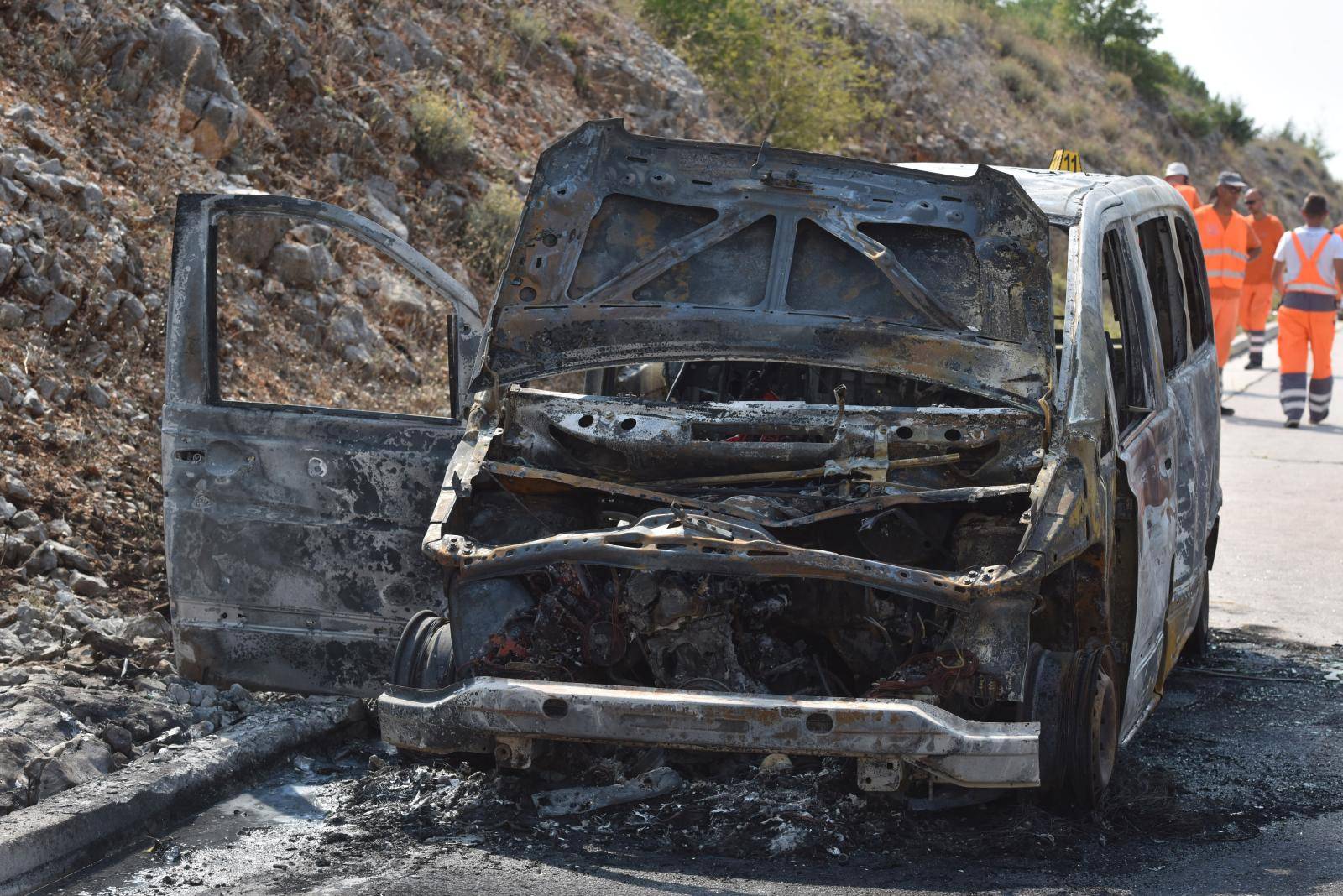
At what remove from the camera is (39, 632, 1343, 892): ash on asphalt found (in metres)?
4.52

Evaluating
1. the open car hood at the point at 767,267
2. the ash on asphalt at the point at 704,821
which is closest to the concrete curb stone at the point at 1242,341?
the open car hood at the point at 767,267

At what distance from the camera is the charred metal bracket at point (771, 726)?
13.8 feet

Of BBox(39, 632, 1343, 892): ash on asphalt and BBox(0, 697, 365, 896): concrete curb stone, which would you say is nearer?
BBox(0, 697, 365, 896): concrete curb stone

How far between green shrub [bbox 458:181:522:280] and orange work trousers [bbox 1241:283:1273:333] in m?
8.80

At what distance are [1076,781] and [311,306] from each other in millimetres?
7716

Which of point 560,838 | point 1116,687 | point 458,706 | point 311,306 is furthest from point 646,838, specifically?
point 311,306

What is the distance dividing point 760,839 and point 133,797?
5.83ft

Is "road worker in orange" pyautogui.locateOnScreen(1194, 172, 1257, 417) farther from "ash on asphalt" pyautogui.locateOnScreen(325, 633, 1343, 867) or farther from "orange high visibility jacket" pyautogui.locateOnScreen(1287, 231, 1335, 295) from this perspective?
"ash on asphalt" pyautogui.locateOnScreen(325, 633, 1343, 867)

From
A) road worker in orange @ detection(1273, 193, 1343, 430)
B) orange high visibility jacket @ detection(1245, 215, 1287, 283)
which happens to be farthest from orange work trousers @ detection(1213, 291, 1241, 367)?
orange high visibility jacket @ detection(1245, 215, 1287, 283)

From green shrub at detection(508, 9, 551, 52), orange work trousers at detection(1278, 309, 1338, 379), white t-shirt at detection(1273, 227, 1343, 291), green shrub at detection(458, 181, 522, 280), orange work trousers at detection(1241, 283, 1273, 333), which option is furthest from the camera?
orange work trousers at detection(1241, 283, 1273, 333)

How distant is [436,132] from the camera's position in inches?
559

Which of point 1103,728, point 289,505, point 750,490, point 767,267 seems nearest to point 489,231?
point 289,505

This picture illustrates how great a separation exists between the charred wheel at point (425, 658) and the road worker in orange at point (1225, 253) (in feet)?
36.6

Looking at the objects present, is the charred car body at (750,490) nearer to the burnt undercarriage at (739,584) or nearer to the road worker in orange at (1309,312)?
the burnt undercarriage at (739,584)
